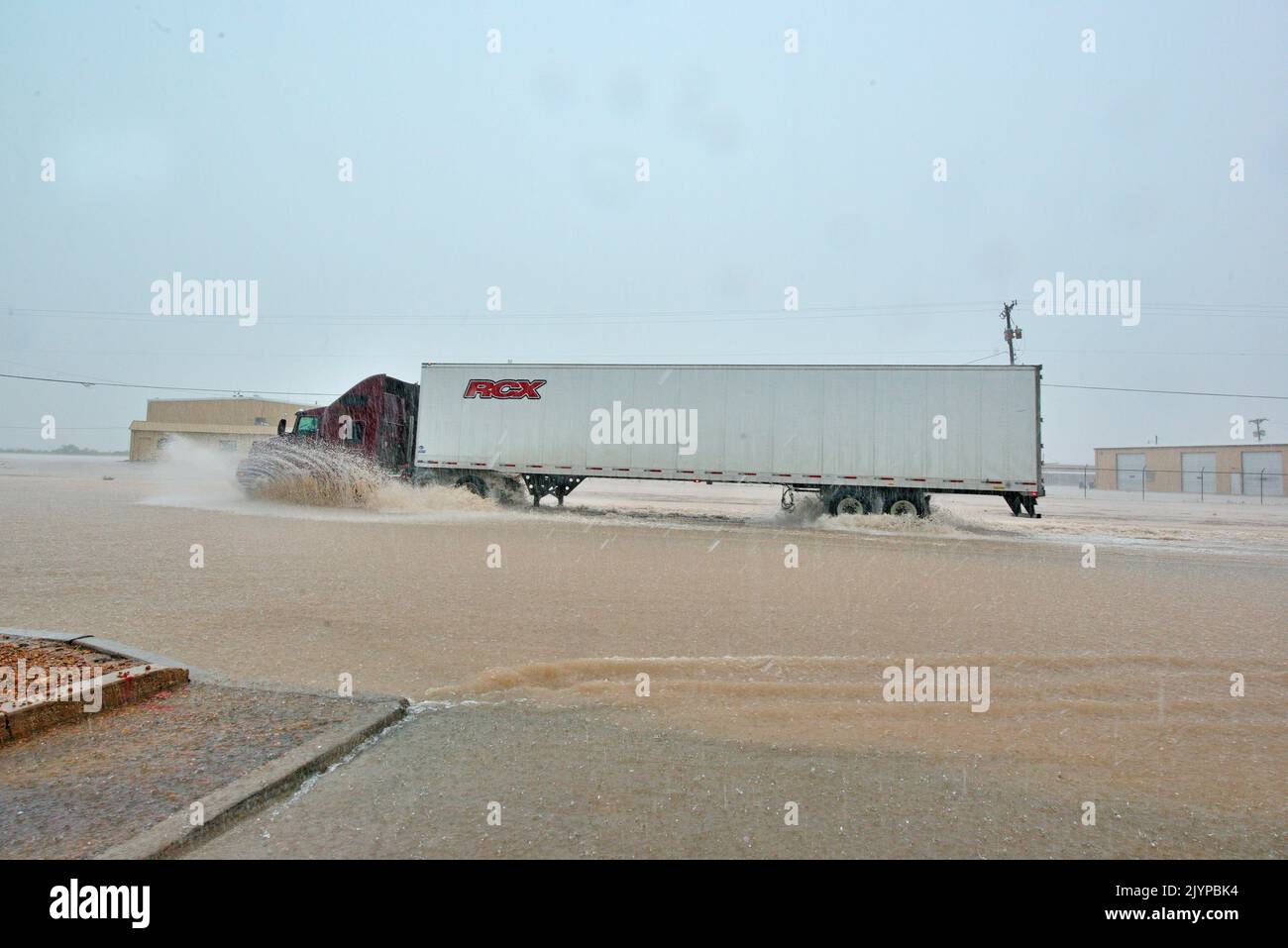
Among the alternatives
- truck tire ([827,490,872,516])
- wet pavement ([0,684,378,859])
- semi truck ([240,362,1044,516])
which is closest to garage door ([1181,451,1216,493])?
semi truck ([240,362,1044,516])

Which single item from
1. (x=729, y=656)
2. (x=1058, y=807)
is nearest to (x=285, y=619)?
(x=729, y=656)

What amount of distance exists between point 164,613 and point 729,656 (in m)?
5.16

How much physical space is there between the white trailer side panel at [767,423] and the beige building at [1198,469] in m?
33.0

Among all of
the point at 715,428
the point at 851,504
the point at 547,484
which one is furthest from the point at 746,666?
the point at 547,484

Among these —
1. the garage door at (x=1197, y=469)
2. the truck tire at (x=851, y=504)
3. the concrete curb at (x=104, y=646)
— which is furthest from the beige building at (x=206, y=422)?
the garage door at (x=1197, y=469)

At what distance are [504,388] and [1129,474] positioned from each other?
164 ft

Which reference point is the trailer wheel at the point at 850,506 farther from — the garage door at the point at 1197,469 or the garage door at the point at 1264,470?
the garage door at the point at 1197,469

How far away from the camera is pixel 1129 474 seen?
173 feet

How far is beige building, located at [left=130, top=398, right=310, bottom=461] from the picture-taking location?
210 feet

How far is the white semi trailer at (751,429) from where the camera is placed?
17656 millimetres

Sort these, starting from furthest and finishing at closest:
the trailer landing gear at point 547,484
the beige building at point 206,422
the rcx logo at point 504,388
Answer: the beige building at point 206,422 < the trailer landing gear at point 547,484 < the rcx logo at point 504,388

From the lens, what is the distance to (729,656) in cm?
589

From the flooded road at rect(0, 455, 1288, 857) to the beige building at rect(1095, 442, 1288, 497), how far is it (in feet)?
133
